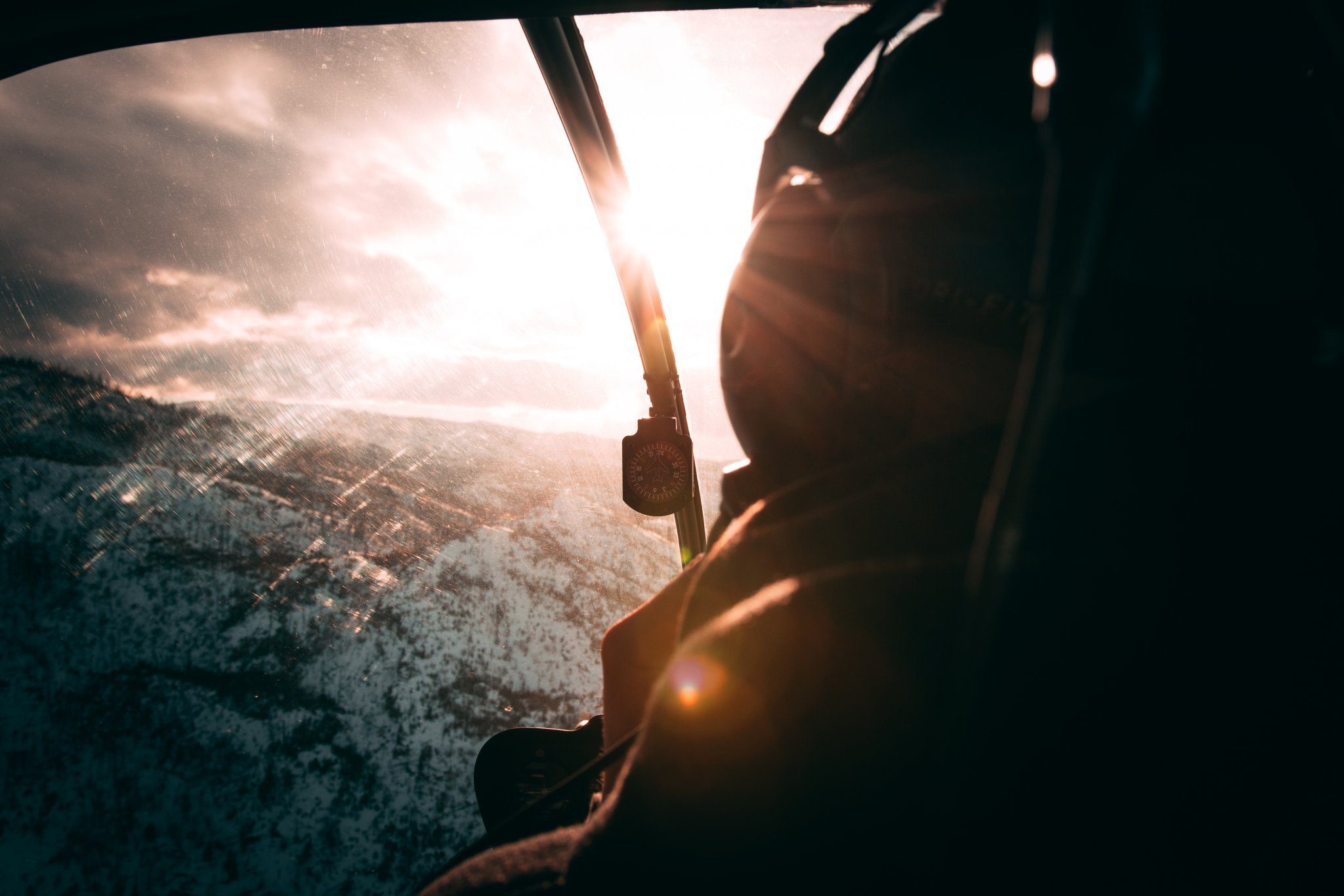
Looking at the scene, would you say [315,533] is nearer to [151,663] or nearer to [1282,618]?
[151,663]

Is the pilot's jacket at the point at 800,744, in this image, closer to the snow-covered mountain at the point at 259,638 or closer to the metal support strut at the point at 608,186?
the metal support strut at the point at 608,186

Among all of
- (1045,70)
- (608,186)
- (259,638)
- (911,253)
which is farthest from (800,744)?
(259,638)

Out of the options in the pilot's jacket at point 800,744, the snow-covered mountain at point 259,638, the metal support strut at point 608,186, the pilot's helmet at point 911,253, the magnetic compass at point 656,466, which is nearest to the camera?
the pilot's jacket at point 800,744

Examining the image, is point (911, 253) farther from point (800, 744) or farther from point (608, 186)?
point (608, 186)

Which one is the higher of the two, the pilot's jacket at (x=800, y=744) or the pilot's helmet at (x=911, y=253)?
the pilot's helmet at (x=911, y=253)

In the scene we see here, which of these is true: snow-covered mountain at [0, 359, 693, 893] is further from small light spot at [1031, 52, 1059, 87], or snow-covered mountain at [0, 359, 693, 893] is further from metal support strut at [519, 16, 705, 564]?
small light spot at [1031, 52, 1059, 87]

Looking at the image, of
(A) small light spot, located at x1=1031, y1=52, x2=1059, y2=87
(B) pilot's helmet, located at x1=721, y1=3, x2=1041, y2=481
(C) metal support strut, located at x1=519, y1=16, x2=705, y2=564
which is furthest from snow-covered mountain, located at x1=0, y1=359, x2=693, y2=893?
(A) small light spot, located at x1=1031, y1=52, x2=1059, y2=87

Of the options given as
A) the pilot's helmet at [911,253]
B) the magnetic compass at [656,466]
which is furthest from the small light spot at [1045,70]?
the magnetic compass at [656,466]
